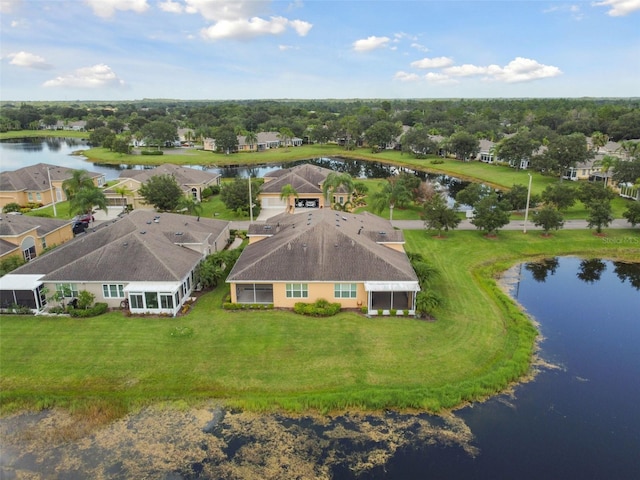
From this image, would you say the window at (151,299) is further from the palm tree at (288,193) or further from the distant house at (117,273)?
the palm tree at (288,193)

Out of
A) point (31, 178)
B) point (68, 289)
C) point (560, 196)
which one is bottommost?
point (68, 289)

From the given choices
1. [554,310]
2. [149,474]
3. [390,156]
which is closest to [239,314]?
[149,474]

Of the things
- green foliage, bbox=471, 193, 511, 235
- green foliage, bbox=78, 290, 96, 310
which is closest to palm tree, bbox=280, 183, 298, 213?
green foliage, bbox=471, 193, 511, 235

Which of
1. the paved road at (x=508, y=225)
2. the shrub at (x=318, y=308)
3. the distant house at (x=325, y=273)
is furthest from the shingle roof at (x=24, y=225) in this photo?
the shrub at (x=318, y=308)

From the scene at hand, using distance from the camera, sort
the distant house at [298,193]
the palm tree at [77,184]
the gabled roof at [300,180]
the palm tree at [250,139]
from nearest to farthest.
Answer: the palm tree at [77,184] < the distant house at [298,193] < the gabled roof at [300,180] < the palm tree at [250,139]

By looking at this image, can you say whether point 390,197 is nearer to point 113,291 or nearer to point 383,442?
point 113,291

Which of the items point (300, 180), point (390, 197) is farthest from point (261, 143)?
point (390, 197)

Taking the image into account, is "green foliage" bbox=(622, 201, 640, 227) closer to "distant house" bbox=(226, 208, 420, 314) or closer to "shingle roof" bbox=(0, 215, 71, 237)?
"distant house" bbox=(226, 208, 420, 314)
